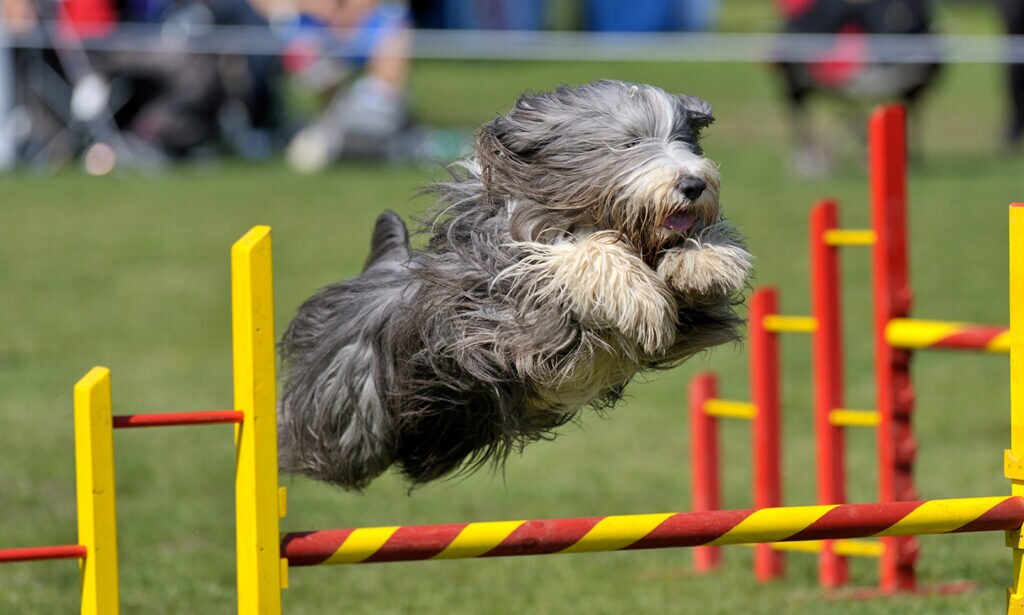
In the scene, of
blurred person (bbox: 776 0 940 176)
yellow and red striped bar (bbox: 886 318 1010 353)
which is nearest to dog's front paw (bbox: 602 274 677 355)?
yellow and red striped bar (bbox: 886 318 1010 353)

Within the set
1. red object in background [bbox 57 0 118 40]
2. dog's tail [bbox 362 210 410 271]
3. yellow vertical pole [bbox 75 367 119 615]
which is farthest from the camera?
red object in background [bbox 57 0 118 40]

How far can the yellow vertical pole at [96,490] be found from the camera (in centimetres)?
307

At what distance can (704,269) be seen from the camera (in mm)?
3504

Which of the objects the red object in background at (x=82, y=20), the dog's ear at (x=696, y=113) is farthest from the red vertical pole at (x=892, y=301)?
the red object in background at (x=82, y=20)

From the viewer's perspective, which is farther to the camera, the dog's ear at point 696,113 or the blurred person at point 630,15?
the blurred person at point 630,15

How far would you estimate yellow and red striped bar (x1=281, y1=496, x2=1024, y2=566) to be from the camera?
10.5 ft

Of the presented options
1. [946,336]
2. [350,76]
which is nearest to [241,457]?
[946,336]

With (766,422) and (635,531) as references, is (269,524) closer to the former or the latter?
(635,531)

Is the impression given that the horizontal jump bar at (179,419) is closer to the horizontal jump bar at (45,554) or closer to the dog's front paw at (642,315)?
the horizontal jump bar at (45,554)

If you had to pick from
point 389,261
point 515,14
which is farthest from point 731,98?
point 389,261

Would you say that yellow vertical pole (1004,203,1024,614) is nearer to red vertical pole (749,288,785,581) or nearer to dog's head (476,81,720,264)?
dog's head (476,81,720,264)

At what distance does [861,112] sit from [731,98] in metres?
5.37

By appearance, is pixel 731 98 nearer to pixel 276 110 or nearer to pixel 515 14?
pixel 515 14

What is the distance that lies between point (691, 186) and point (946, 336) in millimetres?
1873
